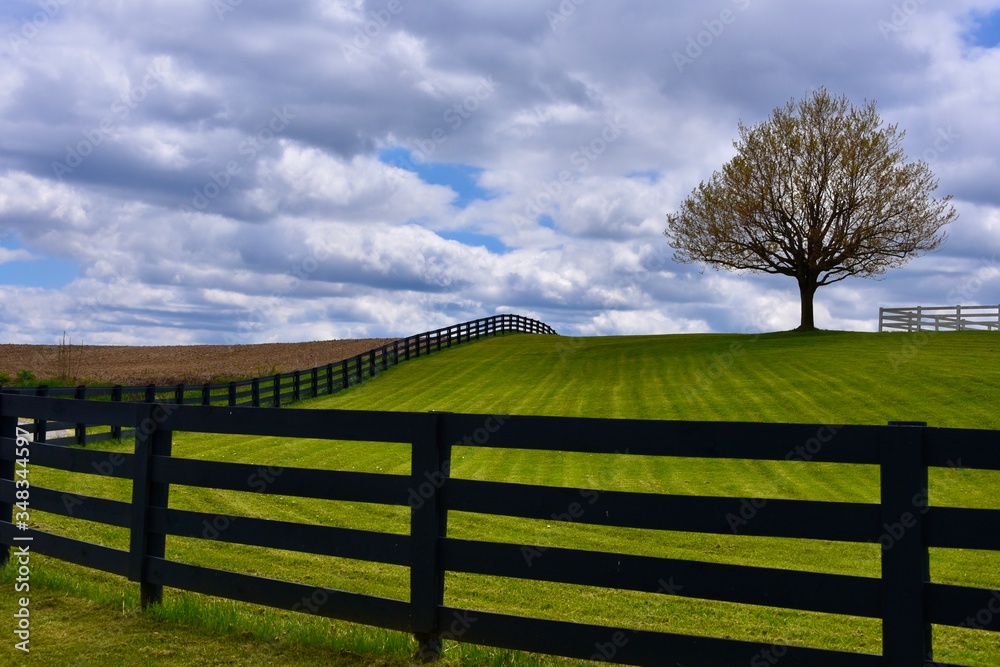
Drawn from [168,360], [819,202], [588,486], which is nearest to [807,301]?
[819,202]

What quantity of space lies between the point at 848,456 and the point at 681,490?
1171 centimetres

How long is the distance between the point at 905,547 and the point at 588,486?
11108 mm

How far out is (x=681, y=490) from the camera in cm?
1633

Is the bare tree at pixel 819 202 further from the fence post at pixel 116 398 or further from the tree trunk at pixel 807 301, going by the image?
the fence post at pixel 116 398

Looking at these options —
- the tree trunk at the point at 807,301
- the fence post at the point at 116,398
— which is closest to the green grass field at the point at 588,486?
the fence post at the point at 116,398

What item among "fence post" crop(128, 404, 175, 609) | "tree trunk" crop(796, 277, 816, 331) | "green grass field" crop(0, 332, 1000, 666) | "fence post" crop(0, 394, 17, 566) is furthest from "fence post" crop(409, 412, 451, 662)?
"tree trunk" crop(796, 277, 816, 331)

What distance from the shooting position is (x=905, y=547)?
4840 millimetres

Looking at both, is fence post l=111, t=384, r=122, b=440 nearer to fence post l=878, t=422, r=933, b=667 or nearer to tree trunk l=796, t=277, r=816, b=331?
fence post l=878, t=422, r=933, b=667

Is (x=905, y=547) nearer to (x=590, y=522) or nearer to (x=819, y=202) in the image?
(x=590, y=522)

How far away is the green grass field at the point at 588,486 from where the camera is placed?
6.70 metres

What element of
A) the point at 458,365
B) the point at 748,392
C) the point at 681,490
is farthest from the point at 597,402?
the point at 458,365

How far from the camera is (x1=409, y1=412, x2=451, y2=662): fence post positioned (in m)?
5.90

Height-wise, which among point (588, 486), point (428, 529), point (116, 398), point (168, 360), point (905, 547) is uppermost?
point (168, 360)

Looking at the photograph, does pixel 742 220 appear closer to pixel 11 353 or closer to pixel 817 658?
pixel 817 658
